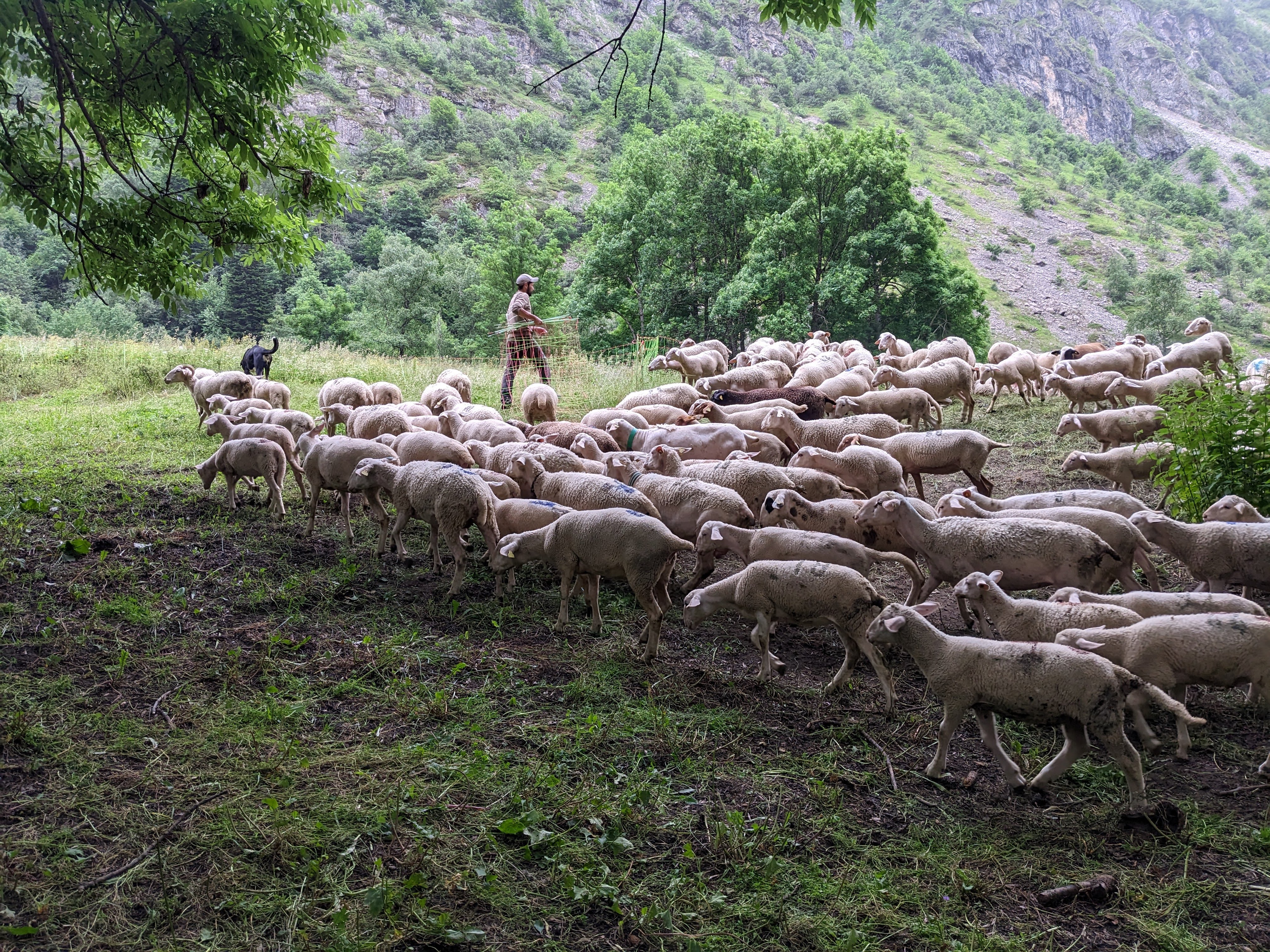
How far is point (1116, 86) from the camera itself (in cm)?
14088

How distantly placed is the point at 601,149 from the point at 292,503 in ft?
322

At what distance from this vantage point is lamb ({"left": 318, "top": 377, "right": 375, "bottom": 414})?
47.1 ft

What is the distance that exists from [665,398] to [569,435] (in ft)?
13.6

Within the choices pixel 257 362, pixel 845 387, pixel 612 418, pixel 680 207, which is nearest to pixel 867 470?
pixel 612 418

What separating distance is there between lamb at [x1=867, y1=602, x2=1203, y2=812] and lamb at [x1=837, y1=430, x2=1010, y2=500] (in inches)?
207

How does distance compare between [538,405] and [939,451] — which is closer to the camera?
[939,451]

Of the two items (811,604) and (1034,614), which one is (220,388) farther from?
(1034,614)

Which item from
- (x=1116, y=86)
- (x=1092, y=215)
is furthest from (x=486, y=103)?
(x=1116, y=86)

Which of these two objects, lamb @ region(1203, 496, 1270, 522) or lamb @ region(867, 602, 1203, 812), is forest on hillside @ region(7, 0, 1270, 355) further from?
lamb @ region(1203, 496, 1270, 522)

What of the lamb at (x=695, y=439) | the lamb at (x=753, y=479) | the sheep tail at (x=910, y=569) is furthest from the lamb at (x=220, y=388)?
the sheep tail at (x=910, y=569)

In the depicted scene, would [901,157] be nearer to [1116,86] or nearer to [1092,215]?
[1092,215]

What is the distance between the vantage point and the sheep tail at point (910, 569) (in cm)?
707

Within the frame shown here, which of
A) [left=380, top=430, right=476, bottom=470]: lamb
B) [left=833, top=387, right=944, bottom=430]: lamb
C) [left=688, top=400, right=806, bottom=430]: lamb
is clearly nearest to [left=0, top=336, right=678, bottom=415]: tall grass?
[left=688, top=400, right=806, bottom=430]: lamb

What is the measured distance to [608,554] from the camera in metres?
6.83
